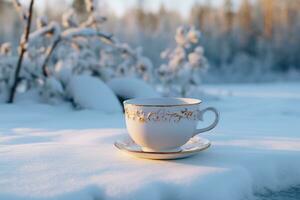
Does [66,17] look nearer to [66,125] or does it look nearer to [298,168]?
[66,125]

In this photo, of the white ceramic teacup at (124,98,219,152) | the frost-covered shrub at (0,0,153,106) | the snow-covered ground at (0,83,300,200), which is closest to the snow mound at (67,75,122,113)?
the frost-covered shrub at (0,0,153,106)

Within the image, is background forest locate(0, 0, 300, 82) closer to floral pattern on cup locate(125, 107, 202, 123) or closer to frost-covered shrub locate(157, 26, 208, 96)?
frost-covered shrub locate(157, 26, 208, 96)

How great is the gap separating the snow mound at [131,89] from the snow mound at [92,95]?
0.23 meters

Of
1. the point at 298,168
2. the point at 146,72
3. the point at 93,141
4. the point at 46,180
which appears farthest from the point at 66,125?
the point at 146,72

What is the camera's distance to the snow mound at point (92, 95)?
2602mm

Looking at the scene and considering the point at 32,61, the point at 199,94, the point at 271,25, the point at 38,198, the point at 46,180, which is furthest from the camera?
the point at 271,25

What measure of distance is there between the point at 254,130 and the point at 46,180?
42.9 inches

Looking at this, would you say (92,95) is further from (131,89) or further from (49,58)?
(49,58)

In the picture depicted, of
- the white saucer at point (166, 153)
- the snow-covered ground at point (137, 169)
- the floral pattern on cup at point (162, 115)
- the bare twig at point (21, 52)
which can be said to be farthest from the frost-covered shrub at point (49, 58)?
the floral pattern on cup at point (162, 115)

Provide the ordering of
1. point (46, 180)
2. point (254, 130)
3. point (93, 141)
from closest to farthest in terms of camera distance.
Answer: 1. point (46, 180)
2. point (93, 141)
3. point (254, 130)

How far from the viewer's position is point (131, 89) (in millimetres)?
2951

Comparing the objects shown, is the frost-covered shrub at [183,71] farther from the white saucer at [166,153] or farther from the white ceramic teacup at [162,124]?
the white ceramic teacup at [162,124]

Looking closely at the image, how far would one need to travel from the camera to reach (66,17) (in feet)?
10.6

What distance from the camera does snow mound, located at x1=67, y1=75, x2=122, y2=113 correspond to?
260cm
